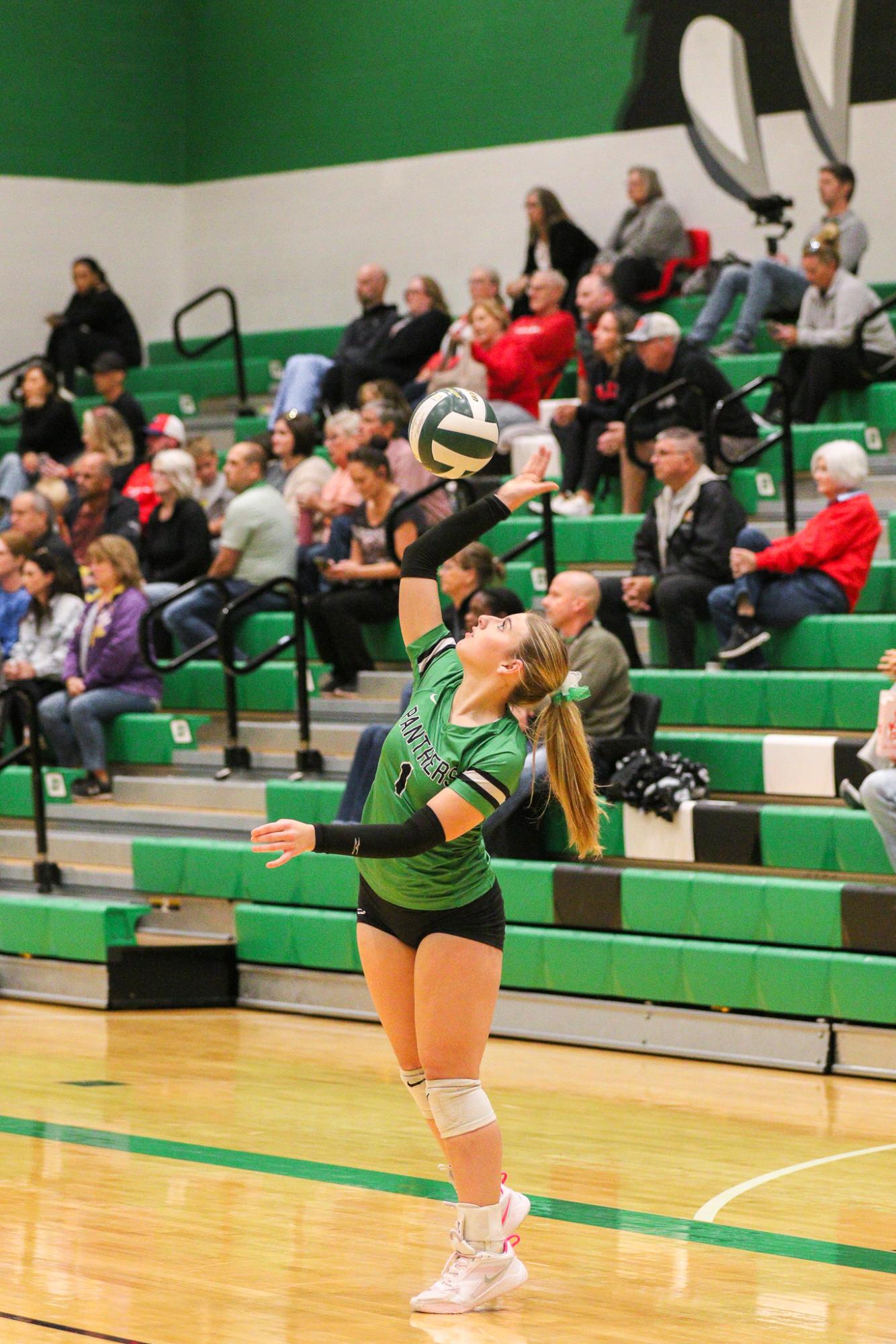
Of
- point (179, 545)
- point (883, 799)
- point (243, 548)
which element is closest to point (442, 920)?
point (883, 799)

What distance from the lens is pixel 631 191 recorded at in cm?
1053

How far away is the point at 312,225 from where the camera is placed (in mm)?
13070

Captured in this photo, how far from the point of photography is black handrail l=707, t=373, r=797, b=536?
312 inches

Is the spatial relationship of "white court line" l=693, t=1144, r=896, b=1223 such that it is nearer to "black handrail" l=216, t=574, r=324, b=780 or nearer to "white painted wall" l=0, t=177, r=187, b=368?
"black handrail" l=216, t=574, r=324, b=780

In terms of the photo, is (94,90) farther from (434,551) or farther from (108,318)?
(434,551)

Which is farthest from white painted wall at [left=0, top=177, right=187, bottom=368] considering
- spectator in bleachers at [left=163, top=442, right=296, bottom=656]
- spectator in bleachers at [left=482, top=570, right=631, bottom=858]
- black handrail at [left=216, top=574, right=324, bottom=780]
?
spectator in bleachers at [left=482, top=570, right=631, bottom=858]

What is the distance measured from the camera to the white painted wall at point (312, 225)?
1155 centimetres

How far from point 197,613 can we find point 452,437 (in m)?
5.00

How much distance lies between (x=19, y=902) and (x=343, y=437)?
2679 millimetres

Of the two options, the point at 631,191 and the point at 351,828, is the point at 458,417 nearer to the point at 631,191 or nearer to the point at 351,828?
the point at 351,828

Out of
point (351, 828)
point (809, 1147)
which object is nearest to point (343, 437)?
point (809, 1147)

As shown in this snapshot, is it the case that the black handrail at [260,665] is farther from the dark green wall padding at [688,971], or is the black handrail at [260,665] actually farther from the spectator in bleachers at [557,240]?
the spectator in bleachers at [557,240]

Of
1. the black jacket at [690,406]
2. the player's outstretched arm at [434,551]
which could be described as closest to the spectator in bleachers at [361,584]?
the black jacket at [690,406]

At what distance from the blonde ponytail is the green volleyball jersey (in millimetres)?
58
